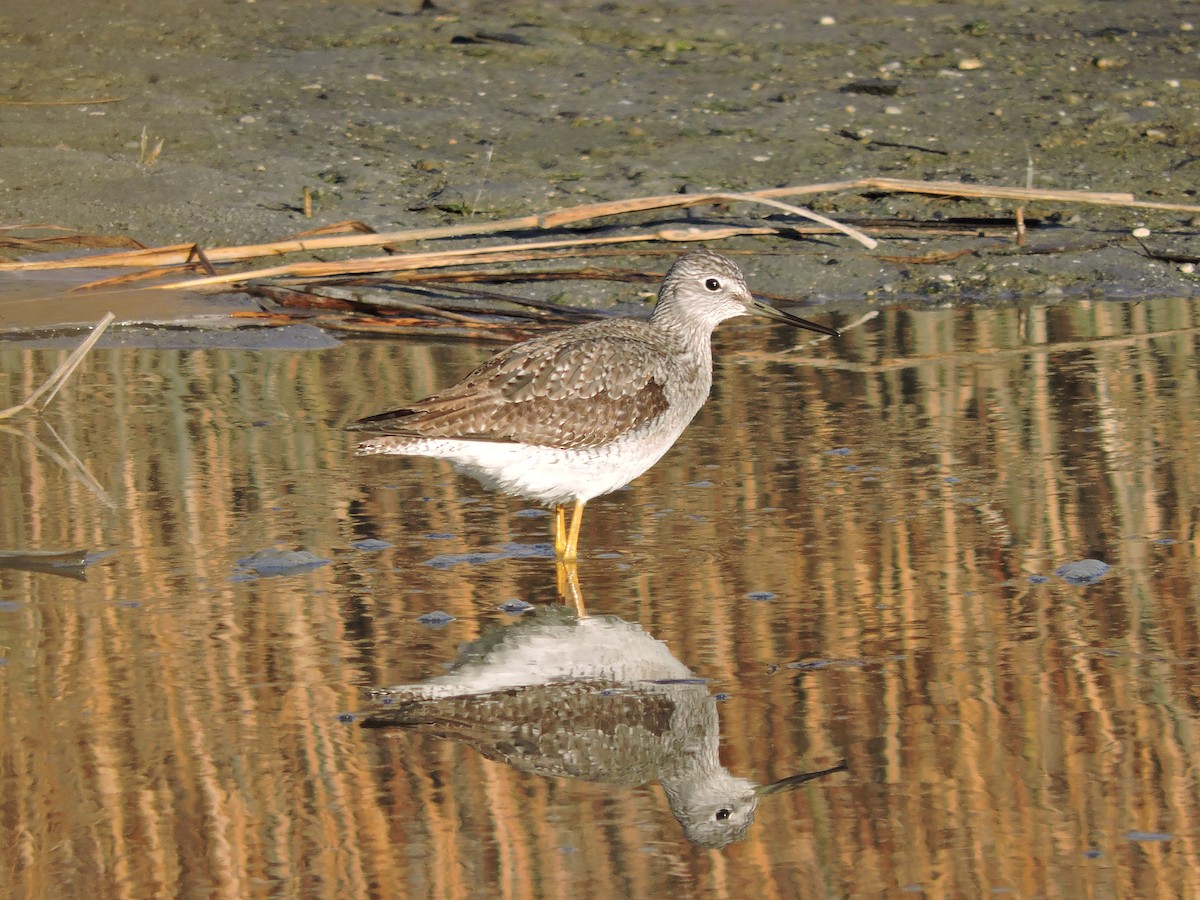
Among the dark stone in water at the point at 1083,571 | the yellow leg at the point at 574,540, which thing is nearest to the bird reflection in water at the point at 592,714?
the yellow leg at the point at 574,540

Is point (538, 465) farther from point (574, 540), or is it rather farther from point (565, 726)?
point (565, 726)

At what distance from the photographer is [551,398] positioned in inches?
252

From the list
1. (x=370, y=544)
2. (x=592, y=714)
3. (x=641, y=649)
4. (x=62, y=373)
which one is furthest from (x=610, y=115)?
(x=592, y=714)

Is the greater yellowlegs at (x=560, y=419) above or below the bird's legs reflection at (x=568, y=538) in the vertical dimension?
above

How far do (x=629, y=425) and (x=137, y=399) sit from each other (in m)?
2.78

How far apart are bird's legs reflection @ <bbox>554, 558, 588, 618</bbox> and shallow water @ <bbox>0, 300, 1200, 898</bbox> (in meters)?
0.06

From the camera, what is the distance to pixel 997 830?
12.4 ft

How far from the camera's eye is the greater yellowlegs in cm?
617

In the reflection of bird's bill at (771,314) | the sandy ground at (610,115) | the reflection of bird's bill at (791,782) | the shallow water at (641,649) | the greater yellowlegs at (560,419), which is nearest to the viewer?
the shallow water at (641,649)

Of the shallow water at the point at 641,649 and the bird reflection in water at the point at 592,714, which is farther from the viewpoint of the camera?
the bird reflection in water at the point at 592,714

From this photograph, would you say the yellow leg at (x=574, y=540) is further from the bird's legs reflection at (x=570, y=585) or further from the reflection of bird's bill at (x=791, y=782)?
the reflection of bird's bill at (x=791, y=782)

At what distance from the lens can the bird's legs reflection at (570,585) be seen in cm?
544

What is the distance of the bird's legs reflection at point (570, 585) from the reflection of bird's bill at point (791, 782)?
1.39m

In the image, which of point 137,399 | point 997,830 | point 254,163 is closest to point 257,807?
point 997,830
